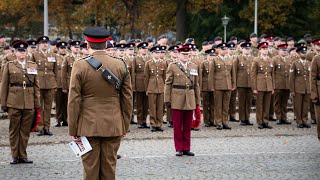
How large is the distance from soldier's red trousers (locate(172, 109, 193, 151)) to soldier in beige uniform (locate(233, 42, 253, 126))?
241 inches

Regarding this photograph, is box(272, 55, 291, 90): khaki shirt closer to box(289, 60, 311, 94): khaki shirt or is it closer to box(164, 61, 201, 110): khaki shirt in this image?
box(289, 60, 311, 94): khaki shirt

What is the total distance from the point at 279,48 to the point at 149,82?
427 centimetres

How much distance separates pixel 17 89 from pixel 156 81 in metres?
6.28

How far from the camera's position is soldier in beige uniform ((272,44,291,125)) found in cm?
2022

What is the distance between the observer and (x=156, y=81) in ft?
61.9

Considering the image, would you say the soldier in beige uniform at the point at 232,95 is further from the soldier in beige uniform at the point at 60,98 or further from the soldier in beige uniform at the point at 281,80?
the soldier in beige uniform at the point at 60,98

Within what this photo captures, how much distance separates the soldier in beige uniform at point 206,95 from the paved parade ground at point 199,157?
1.51 metres

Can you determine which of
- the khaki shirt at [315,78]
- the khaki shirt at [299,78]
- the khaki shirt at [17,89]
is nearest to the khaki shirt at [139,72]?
the khaki shirt at [299,78]

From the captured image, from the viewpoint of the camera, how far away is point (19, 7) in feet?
150

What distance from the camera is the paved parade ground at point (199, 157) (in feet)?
38.8

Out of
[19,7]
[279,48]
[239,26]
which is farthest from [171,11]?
[279,48]

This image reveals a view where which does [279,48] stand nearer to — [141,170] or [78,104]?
[141,170]

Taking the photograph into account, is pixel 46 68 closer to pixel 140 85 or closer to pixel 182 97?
pixel 140 85

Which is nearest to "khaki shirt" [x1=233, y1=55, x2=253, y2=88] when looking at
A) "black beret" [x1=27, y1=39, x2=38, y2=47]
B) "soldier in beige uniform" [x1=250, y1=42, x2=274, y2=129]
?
"soldier in beige uniform" [x1=250, y1=42, x2=274, y2=129]
